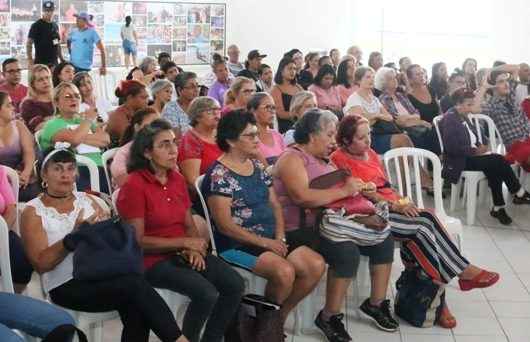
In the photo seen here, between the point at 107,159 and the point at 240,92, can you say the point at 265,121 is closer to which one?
the point at 240,92

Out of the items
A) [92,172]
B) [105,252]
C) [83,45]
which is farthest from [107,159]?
[83,45]

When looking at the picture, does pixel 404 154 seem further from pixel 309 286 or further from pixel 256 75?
pixel 256 75

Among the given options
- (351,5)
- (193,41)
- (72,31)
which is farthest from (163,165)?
(351,5)

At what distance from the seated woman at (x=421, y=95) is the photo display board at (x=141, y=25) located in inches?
200

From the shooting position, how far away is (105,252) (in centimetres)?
292

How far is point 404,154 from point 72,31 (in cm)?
646

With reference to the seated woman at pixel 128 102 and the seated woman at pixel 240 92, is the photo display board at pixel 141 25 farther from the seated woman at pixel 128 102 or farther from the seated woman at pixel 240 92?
the seated woman at pixel 128 102

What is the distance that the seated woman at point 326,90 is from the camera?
21.9 ft

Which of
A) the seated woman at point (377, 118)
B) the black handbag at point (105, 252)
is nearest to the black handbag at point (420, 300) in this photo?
the black handbag at point (105, 252)

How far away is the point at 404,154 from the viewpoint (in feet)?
15.4

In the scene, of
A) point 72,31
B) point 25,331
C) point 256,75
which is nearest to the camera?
point 25,331

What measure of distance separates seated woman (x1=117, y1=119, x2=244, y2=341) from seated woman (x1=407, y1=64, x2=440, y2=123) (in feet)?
13.0

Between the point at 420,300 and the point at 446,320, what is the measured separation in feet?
0.58

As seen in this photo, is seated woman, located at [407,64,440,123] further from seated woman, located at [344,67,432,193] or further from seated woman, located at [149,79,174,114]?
seated woman, located at [149,79,174,114]
